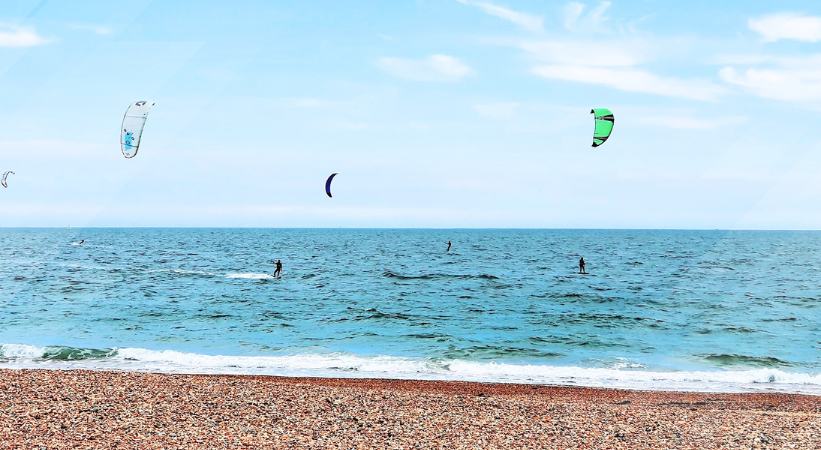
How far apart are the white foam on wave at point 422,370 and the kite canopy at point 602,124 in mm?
7035

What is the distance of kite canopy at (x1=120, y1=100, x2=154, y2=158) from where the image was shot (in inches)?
895

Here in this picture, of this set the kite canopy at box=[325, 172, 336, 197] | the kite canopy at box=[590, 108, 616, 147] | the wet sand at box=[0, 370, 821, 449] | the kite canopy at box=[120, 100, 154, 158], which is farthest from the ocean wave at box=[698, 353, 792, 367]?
the kite canopy at box=[120, 100, 154, 158]

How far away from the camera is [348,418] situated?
12320mm

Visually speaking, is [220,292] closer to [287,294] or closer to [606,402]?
[287,294]

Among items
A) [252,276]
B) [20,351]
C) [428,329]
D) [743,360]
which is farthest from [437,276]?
[20,351]

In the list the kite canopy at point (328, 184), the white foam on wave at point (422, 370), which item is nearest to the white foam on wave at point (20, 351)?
the white foam on wave at point (422, 370)

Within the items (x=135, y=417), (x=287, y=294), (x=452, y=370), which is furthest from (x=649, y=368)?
(x=287, y=294)

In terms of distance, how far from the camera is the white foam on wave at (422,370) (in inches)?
739

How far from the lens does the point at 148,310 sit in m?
32.4

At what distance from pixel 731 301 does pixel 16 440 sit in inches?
1503

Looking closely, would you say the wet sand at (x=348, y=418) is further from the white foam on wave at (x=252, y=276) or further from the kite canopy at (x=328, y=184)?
the white foam on wave at (x=252, y=276)

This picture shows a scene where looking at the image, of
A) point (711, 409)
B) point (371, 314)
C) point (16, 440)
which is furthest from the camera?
point (371, 314)

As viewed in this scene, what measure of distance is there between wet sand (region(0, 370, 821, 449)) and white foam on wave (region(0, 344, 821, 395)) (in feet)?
8.81

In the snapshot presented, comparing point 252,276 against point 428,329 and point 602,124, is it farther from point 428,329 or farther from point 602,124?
point 602,124
